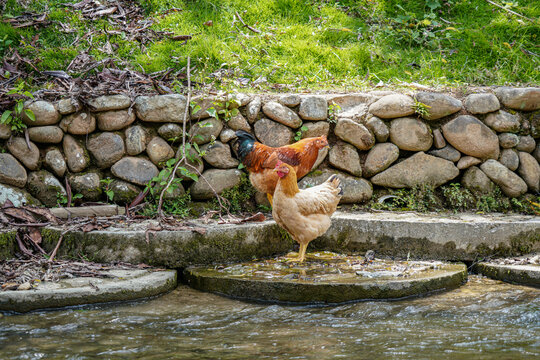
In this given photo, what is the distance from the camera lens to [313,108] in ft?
20.7

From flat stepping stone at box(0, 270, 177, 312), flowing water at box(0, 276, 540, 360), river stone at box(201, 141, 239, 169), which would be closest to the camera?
flowing water at box(0, 276, 540, 360)

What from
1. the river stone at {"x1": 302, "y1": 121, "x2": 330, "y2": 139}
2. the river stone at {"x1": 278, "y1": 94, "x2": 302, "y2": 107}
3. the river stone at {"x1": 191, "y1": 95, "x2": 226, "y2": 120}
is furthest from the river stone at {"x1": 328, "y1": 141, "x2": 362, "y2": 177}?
the river stone at {"x1": 191, "y1": 95, "x2": 226, "y2": 120}

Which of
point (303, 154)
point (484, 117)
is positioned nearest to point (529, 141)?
point (484, 117)

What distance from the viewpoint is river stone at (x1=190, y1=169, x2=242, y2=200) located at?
6.06 m

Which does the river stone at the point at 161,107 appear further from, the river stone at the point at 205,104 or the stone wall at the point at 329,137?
the river stone at the point at 205,104

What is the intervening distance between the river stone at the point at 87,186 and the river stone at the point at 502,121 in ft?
14.5

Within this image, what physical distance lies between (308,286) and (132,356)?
1.57 meters

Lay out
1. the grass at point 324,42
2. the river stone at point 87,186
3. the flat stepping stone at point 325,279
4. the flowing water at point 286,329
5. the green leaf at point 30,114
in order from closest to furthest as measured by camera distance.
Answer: the flowing water at point 286,329 → the flat stepping stone at point 325,279 → the green leaf at point 30,114 → the river stone at point 87,186 → the grass at point 324,42

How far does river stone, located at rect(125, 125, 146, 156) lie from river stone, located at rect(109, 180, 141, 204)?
1.19 ft

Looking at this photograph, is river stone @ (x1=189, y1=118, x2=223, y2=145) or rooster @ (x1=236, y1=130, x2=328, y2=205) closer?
rooster @ (x1=236, y1=130, x2=328, y2=205)

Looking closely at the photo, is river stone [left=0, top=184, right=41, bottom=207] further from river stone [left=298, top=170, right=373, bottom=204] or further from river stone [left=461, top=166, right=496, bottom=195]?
river stone [left=461, top=166, right=496, bottom=195]

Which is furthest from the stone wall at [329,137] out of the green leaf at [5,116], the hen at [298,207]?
the hen at [298,207]

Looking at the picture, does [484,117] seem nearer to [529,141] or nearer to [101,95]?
[529,141]

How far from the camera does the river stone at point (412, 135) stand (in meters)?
6.29
